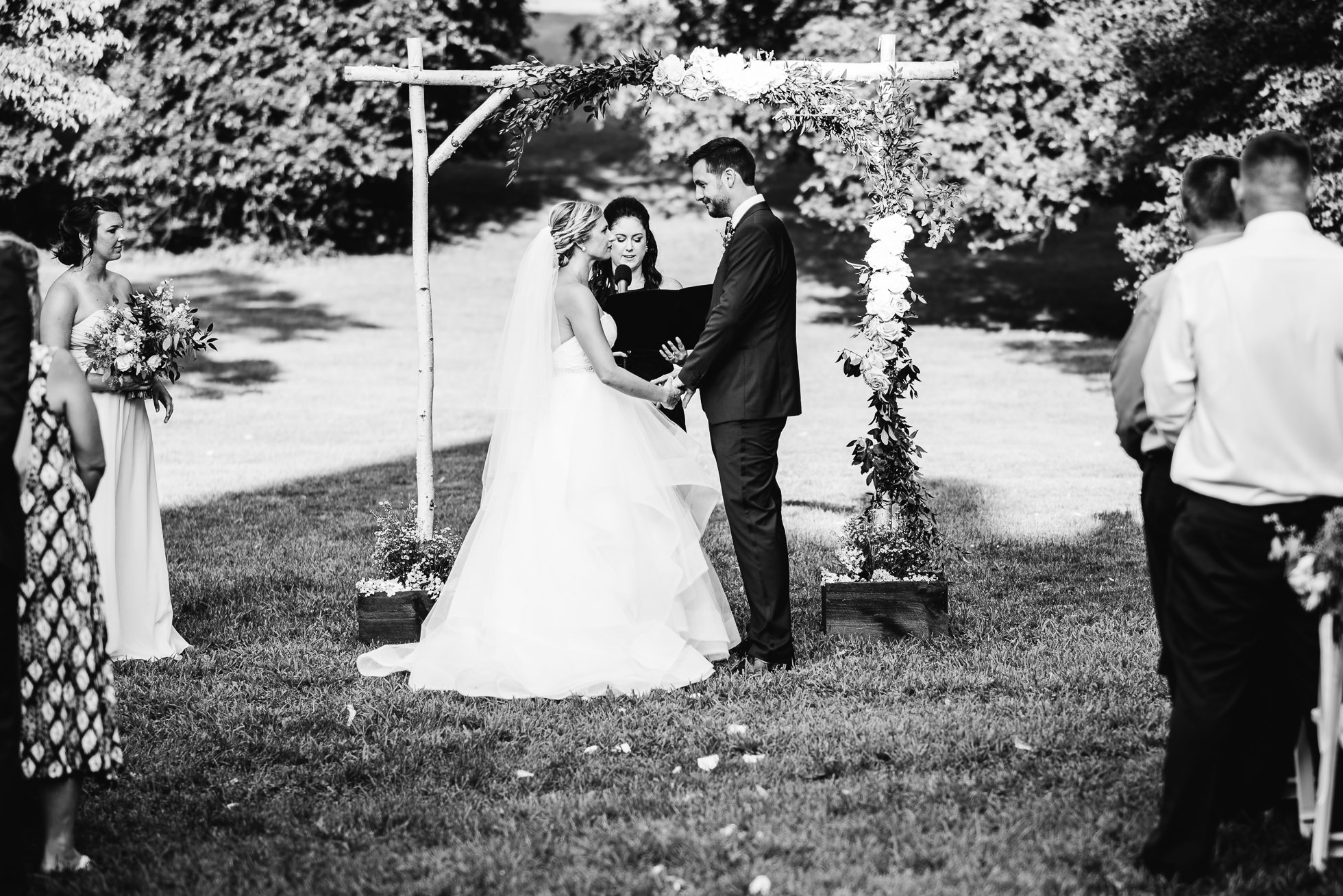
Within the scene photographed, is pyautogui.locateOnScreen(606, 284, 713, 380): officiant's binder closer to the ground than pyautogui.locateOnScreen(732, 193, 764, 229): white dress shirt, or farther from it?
closer to the ground

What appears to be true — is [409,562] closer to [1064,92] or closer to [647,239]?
[647,239]

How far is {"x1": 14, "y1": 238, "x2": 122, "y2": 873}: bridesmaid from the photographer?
162 inches

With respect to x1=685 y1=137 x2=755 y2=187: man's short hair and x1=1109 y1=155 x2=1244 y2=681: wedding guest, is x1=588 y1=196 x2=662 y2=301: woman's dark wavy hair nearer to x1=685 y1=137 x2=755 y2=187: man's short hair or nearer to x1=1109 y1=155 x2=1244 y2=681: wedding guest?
x1=685 y1=137 x2=755 y2=187: man's short hair

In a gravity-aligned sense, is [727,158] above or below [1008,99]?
below

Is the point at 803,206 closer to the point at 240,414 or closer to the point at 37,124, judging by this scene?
the point at 240,414

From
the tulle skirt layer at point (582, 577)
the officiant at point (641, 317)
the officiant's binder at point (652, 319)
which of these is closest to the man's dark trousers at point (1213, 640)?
the tulle skirt layer at point (582, 577)

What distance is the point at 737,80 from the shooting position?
22.6ft

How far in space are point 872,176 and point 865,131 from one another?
0.24m

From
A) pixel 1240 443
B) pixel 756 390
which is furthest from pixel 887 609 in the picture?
pixel 1240 443

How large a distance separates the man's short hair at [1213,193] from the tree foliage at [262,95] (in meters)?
20.4

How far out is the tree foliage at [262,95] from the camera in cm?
2377

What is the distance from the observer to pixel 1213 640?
392cm

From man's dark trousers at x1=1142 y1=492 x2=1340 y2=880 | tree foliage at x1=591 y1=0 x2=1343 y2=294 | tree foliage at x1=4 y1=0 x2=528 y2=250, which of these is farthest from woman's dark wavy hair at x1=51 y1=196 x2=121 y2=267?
tree foliage at x1=4 y1=0 x2=528 y2=250

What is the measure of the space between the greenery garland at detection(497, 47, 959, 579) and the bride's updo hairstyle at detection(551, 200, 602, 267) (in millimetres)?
439
